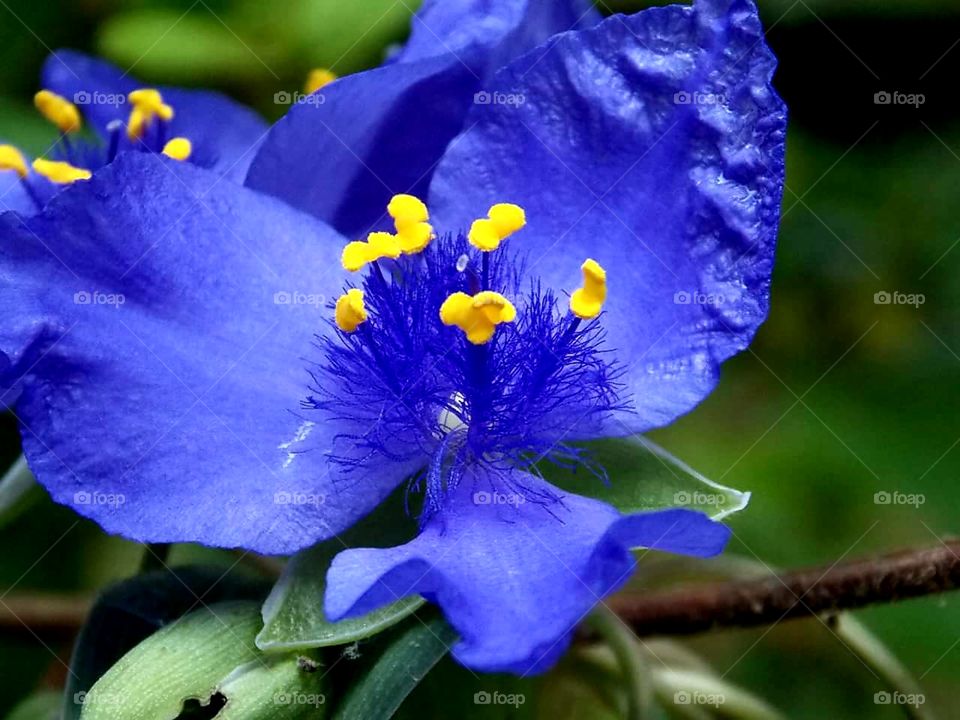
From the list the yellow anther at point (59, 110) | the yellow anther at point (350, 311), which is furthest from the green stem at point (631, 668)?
the yellow anther at point (59, 110)

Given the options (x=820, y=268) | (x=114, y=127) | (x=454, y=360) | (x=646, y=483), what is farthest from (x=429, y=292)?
(x=820, y=268)

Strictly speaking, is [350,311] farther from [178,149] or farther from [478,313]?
[178,149]

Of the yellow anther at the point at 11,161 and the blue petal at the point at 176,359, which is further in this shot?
the yellow anther at the point at 11,161

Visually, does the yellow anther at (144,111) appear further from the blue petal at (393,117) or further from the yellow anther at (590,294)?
the yellow anther at (590,294)

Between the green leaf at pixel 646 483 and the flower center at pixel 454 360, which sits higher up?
the flower center at pixel 454 360

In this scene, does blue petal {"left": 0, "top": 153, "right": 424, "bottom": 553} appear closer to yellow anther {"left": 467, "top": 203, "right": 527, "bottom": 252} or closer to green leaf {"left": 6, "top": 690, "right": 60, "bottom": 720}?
yellow anther {"left": 467, "top": 203, "right": 527, "bottom": 252}

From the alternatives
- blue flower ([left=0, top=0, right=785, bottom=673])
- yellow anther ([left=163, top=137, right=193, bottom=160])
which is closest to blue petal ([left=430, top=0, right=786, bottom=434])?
blue flower ([left=0, top=0, right=785, bottom=673])
